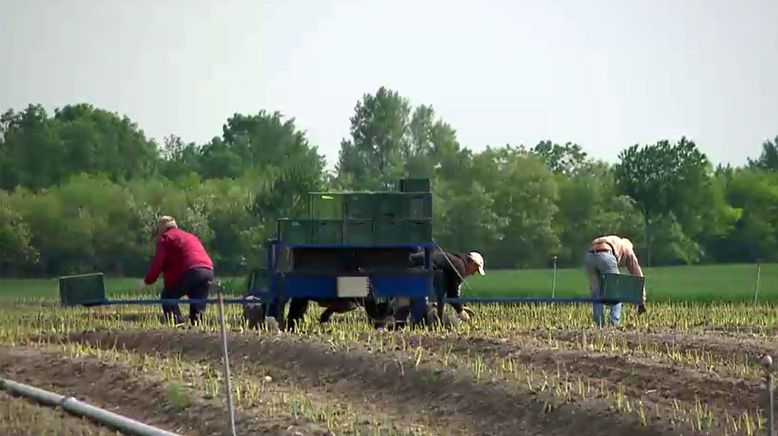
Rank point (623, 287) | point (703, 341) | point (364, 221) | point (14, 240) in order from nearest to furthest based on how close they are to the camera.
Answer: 1. point (703, 341)
2. point (364, 221)
3. point (623, 287)
4. point (14, 240)

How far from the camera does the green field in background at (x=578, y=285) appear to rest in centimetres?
2247

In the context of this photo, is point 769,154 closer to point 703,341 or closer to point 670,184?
point 670,184

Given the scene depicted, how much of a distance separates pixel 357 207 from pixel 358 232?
0.99 feet

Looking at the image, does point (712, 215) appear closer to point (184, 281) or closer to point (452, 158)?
point (452, 158)

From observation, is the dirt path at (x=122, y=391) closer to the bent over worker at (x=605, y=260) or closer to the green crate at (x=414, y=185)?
the green crate at (x=414, y=185)

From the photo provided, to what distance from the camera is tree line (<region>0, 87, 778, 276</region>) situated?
94.4 ft

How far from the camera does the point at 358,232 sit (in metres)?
18.4

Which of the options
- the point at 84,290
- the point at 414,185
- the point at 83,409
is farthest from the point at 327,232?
the point at 83,409

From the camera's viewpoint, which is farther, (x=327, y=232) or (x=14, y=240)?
(x=14, y=240)

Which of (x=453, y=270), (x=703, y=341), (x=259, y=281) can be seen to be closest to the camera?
(x=703, y=341)

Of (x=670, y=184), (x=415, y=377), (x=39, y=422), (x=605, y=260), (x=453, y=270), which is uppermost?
(x=670, y=184)

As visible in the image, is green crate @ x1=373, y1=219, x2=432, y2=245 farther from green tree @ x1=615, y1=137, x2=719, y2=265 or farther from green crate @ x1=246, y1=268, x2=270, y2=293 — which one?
green tree @ x1=615, y1=137, x2=719, y2=265

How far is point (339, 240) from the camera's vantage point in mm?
18344

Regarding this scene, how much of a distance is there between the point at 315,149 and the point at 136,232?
22.5 metres
